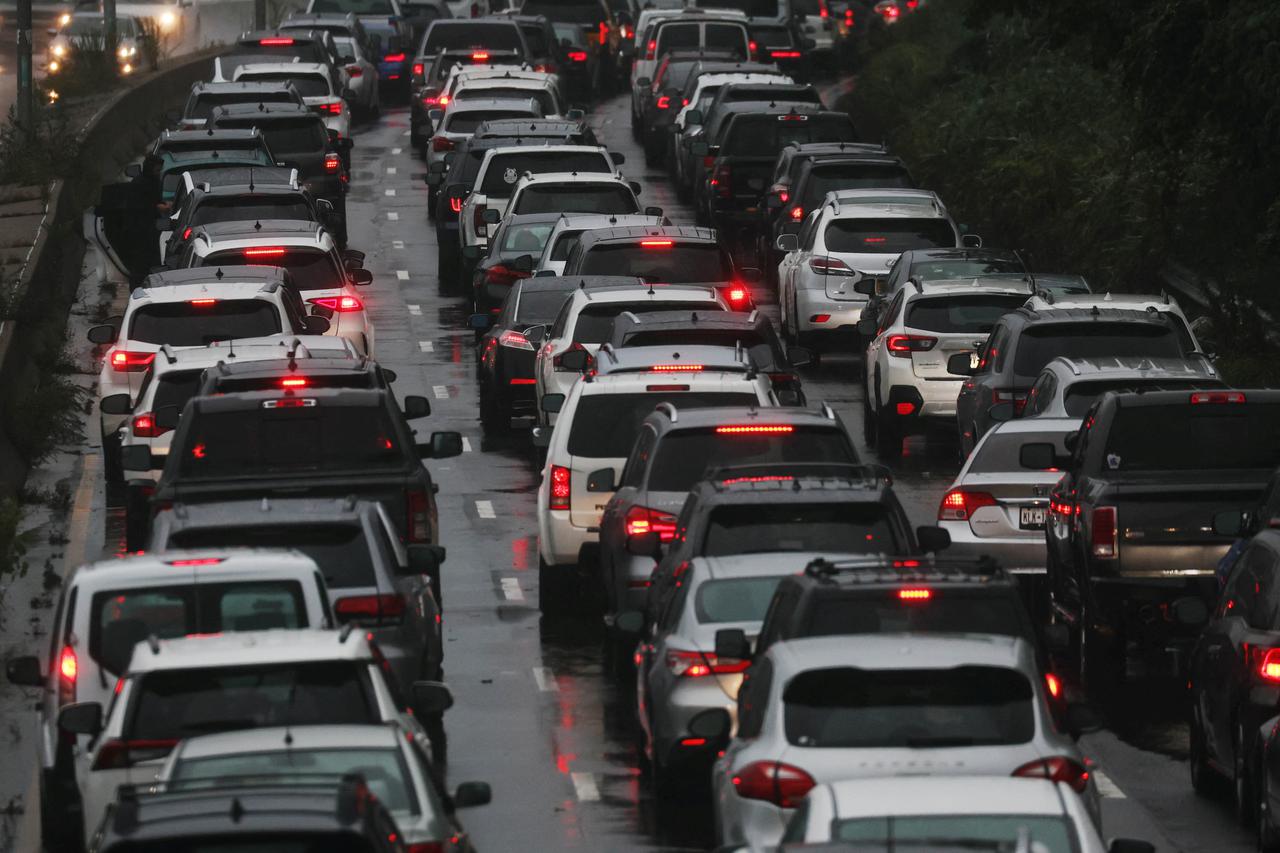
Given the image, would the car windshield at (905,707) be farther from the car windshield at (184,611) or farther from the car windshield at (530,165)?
the car windshield at (530,165)

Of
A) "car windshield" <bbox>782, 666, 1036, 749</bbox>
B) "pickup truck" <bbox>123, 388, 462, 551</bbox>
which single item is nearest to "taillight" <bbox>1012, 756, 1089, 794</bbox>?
"car windshield" <bbox>782, 666, 1036, 749</bbox>

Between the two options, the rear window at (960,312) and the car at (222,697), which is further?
the rear window at (960,312)

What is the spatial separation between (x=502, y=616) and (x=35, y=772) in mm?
4907

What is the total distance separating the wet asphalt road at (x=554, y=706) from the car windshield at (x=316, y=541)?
121 centimetres

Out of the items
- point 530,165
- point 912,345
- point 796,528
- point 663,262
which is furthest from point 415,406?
point 530,165

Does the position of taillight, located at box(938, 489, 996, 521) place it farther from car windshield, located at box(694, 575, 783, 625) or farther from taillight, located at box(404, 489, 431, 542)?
car windshield, located at box(694, 575, 783, 625)

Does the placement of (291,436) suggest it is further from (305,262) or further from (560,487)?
(305,262)

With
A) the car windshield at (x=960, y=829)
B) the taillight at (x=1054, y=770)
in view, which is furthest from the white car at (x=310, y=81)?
the car windshield at (x=960, y=829)

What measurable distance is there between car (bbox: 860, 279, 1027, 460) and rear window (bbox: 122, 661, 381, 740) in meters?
15.5

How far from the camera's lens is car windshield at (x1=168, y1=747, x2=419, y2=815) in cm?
1082

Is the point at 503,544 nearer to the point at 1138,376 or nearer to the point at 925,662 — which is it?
the point at 1138,376

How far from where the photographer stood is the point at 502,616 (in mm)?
20719

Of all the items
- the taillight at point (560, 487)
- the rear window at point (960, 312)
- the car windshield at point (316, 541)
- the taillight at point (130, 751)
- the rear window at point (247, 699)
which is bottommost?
the rear window at point (960, 312)

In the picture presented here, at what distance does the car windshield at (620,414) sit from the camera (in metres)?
20.3
